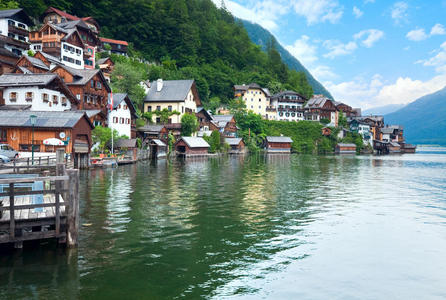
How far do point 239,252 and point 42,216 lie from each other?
897cm

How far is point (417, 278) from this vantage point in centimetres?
1379

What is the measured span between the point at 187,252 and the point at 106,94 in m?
56.2

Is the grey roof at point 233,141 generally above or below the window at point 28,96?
below

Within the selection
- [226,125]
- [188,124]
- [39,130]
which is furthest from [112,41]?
[39,130]

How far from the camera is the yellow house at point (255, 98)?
140500 mm

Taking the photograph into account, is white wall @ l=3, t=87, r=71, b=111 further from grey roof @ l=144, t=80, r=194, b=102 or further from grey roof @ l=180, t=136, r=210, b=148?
grey roof @ l=144, t=80, r=194, b=102

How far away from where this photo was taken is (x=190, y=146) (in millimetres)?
83562

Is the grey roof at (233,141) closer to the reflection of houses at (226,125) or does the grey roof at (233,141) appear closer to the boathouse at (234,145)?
the boathouse at (234,145)

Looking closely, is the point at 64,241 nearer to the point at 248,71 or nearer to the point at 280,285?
the point at 280,285

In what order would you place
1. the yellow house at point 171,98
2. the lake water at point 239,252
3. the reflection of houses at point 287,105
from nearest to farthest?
the lake water at point 239,252 → the yellow house at point 171,98 → the reflection of houses at point 287,105

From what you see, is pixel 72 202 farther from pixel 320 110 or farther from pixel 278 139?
pixel 320 110

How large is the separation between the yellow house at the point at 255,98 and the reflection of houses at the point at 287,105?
130 inches

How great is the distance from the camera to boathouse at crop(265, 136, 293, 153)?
4791 inches

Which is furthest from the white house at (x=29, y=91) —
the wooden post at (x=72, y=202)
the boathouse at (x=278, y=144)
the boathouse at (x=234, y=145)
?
the boathouse at (x=278, y=144)
